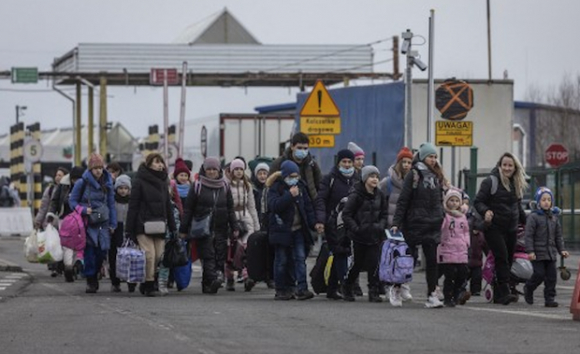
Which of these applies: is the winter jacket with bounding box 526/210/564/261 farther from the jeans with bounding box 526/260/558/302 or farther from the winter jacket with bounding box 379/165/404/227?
the winter jacket with bounding box 379/165/404/227

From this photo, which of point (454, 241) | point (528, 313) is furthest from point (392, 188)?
point (528, 313)

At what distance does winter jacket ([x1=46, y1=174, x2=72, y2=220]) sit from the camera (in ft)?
85.2

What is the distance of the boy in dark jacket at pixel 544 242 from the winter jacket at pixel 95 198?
18.8 ft

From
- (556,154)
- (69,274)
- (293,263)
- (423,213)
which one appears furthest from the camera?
(556,154)

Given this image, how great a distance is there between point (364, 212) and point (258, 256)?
205 cm

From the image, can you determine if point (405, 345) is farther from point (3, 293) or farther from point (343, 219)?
point (3, 293)

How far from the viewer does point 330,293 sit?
20516 mm

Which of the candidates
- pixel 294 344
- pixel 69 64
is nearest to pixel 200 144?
pixel 69 64

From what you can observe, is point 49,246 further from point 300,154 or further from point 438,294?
point 438,294

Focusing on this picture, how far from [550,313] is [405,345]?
4892 mm

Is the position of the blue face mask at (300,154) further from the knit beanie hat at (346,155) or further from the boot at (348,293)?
the boot at (348,293)

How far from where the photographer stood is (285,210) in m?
20.5

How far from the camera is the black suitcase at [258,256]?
69.9 ft

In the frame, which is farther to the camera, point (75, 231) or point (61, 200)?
point (61, 200)
